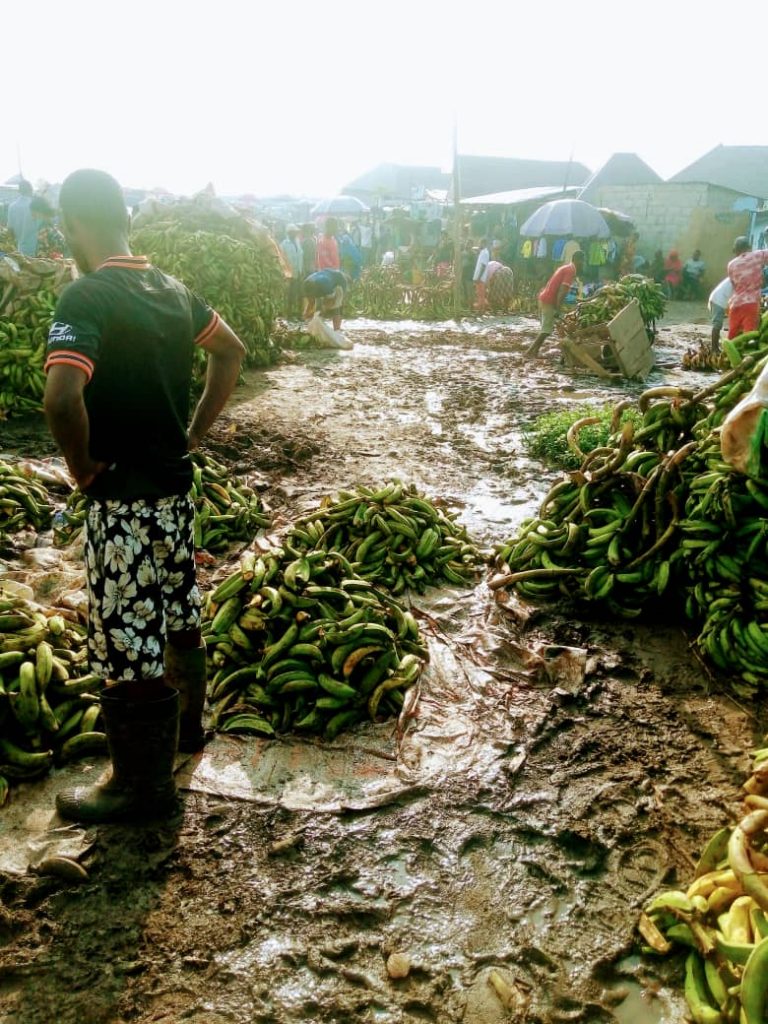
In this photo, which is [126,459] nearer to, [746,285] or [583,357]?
[746,285]

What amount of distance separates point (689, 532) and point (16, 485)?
5034mm

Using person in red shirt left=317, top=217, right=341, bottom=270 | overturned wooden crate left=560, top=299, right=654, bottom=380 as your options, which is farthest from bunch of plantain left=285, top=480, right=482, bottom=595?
person in red shirt left=317, top=217, right=341, bottom=270

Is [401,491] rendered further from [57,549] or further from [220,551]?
[57,549]

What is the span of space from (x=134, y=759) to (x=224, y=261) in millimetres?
9934

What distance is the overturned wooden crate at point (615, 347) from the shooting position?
462 inches

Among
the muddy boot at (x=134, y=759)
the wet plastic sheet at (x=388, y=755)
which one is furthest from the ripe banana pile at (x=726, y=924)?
the muddy boot at (x=134, y=759)

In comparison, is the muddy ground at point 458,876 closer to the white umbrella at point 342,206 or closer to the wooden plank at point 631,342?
the wooden plank at point 631,342

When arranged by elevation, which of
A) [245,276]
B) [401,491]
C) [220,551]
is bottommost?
[220,551]

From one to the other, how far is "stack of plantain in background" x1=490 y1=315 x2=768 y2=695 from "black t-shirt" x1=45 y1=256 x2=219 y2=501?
2.80m

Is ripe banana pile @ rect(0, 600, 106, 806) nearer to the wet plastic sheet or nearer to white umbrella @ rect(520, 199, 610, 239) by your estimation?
the wet plastic sheet

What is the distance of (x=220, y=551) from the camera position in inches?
223

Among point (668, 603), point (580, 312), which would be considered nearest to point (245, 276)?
point (580, 312)

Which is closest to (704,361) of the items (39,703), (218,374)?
(218,374)

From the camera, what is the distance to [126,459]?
2.78m
